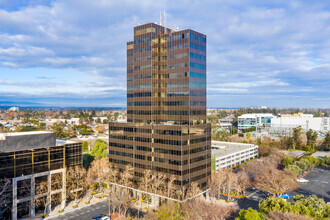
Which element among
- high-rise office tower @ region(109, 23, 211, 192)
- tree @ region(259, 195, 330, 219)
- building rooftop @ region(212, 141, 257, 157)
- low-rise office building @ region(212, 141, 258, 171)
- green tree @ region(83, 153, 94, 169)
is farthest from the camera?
building rooftop @ region(212, 141, 257, 157)

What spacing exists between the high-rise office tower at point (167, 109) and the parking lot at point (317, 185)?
45.8 m

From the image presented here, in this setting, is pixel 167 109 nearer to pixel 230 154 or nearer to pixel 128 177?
pixel 128 177

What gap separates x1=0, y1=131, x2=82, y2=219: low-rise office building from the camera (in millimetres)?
77125

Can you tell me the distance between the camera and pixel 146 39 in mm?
97875

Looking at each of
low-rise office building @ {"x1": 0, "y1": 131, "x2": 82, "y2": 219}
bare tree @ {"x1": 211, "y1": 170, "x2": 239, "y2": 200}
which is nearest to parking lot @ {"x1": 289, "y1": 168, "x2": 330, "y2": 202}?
bare tree @ {"x1": 211, "y1": 170, "x2": 239, "y2": 200}

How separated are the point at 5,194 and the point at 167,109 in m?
57.7

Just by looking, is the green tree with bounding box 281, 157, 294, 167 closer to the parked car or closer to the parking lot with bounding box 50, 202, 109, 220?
the parking lot with bounding box 50, 202, 109, 220

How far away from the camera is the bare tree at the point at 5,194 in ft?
243

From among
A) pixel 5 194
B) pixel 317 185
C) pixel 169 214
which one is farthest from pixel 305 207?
pixel 5 194

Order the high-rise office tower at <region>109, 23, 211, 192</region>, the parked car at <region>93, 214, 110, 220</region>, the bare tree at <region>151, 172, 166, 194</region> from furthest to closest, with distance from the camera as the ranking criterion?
the high-rise office tower at <region>109, 23, 211, 192</region>, the bare tree at <region>151, 172, 166, 194</region>, the parked car at <region>93, 214, 110, 220</region>

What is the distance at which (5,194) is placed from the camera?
249 ft

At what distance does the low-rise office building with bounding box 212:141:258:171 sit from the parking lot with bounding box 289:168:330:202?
34.9 meters

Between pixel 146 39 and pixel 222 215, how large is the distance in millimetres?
66901

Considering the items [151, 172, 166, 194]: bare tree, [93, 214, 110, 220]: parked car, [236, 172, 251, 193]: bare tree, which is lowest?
[93, 214, 110, 220]: parked car
